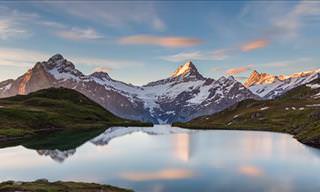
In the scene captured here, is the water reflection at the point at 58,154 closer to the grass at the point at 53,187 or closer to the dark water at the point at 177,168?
the dark water at the point at 177,168

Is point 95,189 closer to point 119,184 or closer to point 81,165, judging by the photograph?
point 119,184

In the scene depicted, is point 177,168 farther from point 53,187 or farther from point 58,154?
point 58,154

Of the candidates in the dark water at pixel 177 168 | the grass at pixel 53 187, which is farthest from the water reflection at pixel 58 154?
the grass at pixel 53 187

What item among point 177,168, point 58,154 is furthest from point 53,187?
point 58,154

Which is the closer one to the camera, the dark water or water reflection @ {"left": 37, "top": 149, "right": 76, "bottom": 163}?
the dark water

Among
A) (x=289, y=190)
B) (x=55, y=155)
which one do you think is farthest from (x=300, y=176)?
(x=55, y=155)

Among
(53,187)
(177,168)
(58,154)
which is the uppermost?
(177,168)

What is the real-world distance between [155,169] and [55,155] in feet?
143

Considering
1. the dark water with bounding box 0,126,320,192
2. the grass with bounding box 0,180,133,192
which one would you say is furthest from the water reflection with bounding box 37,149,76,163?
the grass with bounding box 0,180,133,192

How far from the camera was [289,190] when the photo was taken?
65812 millimetres

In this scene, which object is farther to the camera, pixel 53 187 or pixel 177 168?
pixel 177 168

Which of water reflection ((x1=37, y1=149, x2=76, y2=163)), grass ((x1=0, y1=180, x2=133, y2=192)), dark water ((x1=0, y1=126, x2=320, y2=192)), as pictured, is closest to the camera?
grass ((x1=0, y1=180, x2=133, y2=192))

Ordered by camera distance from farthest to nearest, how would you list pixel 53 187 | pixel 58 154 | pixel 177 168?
pixel 58 154 → pixel 177 168 → pixel 53 187

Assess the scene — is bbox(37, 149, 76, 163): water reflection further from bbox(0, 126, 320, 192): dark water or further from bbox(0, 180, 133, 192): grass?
bbox(0, 180, 133, 192): grass
